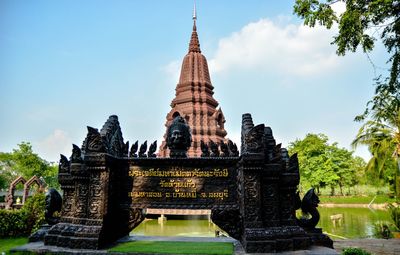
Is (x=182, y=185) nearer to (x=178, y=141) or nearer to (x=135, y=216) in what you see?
(x=178, y=141)

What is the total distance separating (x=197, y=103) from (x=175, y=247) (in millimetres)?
20884

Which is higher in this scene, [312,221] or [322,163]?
[322,163]

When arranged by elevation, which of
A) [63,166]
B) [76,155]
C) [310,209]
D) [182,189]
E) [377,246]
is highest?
[76,155]

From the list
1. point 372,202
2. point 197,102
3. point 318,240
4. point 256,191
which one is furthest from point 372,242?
point 372,202

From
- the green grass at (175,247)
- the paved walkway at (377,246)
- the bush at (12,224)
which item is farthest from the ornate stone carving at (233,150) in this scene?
the bush at (12,224)

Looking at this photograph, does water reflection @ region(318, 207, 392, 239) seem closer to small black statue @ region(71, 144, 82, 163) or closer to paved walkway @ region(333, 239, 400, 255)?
paved walkway @ region(333, 239, 400, 255)

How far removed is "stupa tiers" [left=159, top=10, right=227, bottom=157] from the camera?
80.8ft

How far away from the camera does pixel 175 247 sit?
583 cm

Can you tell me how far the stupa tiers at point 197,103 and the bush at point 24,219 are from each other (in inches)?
504

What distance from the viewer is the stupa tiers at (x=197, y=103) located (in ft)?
80.8

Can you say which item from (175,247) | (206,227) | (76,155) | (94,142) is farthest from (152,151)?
(206,227)

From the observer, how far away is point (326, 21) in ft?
24.3

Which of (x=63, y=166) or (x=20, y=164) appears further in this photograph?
(x=20, y=164)

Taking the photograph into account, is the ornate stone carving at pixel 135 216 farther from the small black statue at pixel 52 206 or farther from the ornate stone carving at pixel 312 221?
the ornate stone carving at pixel 312 221
